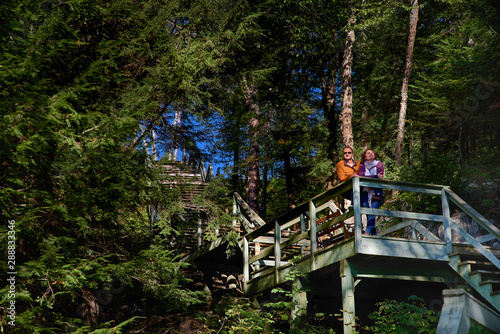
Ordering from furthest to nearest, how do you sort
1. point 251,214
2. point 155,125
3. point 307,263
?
point 155,125 → point 251,214 → point 307,263

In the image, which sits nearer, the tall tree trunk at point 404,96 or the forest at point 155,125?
the forest at point 155,125

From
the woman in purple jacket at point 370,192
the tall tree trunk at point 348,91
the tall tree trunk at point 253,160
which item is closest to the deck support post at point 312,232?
the woman in purple jacket at point 370,192

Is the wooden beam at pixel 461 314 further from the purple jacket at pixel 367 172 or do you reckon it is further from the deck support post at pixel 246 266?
the deck support post at pixel 246 266

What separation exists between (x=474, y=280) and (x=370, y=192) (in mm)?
2105

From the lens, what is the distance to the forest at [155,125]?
27.7 ft

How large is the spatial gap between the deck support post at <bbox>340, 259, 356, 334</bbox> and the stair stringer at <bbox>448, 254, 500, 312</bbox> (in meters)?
1.60

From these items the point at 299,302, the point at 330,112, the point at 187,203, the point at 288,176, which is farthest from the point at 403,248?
the point at 288,176

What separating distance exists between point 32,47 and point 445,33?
18796 mm

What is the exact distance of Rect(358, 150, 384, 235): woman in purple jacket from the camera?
830cm

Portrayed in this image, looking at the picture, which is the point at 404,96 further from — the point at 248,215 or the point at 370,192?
the point at 370,192

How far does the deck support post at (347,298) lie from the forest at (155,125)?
0.47 meters

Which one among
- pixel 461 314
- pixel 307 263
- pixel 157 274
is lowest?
pixel 461 314

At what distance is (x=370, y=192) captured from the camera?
27.2ft

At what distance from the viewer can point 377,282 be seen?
10.5 metres
